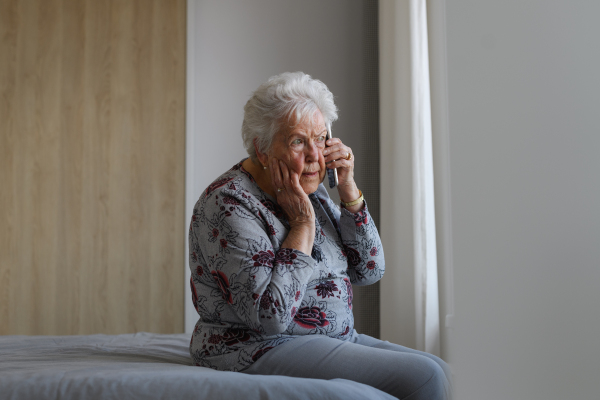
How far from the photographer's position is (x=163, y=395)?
2.87ft

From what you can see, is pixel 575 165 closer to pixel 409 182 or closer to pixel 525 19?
pixel 525 19

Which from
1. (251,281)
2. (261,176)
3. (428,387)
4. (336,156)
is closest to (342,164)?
(336,156)

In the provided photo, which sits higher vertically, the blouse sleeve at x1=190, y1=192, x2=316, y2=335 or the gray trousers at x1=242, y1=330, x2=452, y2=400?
the blouse sleeve at x1=190, y1=192, x2=316, y2=335

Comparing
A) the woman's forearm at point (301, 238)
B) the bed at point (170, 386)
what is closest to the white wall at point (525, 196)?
the bed at point (170, 386)

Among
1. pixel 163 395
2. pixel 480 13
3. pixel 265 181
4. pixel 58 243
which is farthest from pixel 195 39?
pixel 480 13

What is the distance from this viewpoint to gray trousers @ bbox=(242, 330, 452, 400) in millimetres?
1030

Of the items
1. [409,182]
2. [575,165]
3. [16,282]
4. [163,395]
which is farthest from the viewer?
[16,282]

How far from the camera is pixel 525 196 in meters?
0.19

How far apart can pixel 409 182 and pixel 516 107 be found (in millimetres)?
2297

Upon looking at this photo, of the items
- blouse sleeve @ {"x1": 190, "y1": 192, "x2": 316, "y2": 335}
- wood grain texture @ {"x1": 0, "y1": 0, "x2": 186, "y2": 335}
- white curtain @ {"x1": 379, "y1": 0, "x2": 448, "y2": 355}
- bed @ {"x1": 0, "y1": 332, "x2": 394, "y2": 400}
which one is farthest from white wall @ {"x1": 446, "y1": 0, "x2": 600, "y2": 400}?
wood grain texture @ {"x1": 0, "y1": 0, "x2": 186, "y2": 335}

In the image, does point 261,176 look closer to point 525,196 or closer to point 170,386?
point 170,386

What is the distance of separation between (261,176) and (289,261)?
1.05ft

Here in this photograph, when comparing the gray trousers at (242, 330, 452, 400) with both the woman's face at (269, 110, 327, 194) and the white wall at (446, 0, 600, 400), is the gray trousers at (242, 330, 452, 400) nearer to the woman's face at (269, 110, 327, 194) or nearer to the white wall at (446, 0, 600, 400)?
the woman's face at (269, 110, 327, 194)

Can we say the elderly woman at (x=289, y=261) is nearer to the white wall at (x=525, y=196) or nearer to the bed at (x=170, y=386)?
the bed at (x=170, y=386)
